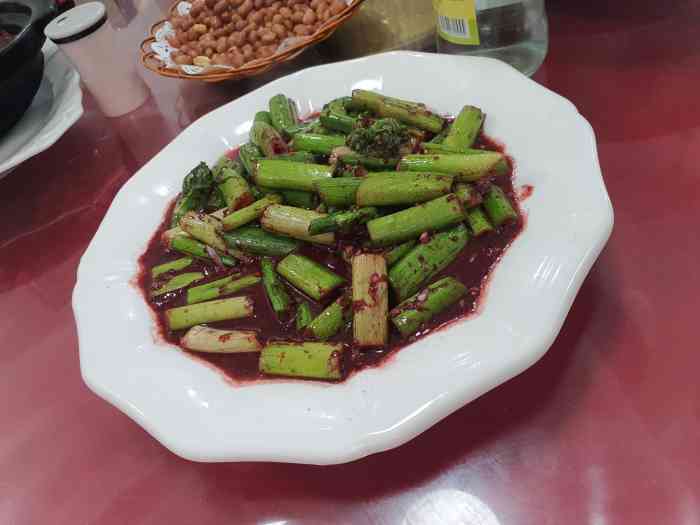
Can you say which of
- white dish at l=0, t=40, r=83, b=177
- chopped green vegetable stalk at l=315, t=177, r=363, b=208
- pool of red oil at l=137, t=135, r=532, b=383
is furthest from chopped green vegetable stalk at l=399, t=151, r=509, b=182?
white dish at l=0, t=40, r=83, b=177

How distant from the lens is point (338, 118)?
1.83m

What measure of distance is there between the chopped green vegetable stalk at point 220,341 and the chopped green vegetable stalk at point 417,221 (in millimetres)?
402

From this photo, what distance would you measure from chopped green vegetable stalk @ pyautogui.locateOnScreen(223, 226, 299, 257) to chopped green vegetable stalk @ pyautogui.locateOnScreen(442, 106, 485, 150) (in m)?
0.55

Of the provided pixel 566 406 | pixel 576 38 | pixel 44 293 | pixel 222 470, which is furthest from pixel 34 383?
pixel 576 38

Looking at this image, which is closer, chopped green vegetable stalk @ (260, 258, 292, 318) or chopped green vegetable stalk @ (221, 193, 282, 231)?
chopped green vegetable stalk @ (260, 258, 292, 318)

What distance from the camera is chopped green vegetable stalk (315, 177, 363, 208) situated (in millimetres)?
1547

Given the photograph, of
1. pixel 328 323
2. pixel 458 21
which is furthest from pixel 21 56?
pixel 328 323

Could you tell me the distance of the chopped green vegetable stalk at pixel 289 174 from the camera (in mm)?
1626

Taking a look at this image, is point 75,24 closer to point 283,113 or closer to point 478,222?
point 283,113

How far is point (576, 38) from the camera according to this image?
2180mm

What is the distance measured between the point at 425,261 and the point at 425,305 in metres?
0.14

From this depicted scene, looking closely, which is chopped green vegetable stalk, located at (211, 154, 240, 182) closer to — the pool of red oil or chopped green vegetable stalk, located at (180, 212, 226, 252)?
chopped green vegetable stalk, located at (180, 212, 226, 252)

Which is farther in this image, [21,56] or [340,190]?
[21,56]

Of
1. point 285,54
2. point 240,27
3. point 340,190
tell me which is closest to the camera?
point 340,190
